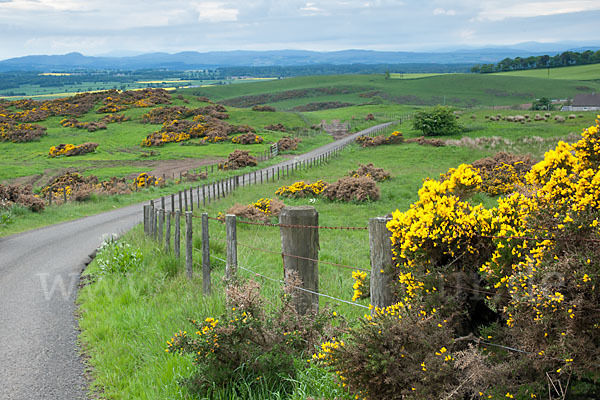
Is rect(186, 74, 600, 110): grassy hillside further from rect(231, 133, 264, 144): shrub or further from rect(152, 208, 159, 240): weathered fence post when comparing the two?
rect(152, 208, 159, 240): weathered fence post

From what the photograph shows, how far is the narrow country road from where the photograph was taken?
6379 mm

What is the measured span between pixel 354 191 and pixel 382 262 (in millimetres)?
19165

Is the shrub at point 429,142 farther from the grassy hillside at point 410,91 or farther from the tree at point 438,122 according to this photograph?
the grassy hillside at point 410,91

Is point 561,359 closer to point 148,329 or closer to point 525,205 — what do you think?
point 525,205

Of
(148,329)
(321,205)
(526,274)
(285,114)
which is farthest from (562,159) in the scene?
(285,114)

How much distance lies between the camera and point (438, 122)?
55000 millimetres

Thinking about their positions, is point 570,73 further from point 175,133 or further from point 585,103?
point 175,133

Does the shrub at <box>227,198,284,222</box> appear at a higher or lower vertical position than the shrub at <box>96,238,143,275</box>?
lower

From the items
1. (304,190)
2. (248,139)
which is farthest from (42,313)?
(248,139)

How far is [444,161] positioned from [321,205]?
18946mm

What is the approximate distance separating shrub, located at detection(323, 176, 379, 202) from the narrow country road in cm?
1060

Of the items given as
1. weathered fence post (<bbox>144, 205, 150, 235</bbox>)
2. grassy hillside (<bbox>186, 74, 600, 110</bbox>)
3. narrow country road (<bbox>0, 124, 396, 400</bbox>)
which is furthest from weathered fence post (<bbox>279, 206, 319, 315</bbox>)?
grassy hillside (<bbox>186, 74, 600, 110</bbox>)

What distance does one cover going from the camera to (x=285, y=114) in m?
80.0

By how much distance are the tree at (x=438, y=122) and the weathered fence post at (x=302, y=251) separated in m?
51.5
